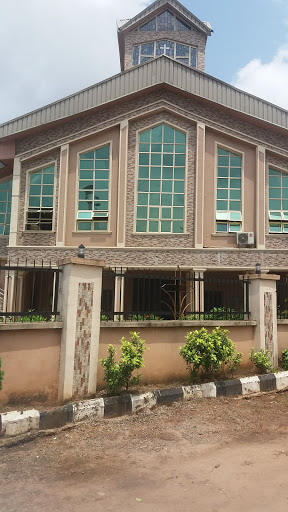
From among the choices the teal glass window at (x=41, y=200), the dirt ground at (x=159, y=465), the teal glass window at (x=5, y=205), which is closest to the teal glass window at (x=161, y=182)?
the teal glass window at (x=41, y=200)

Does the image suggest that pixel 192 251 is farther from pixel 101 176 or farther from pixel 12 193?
pixel 12 193

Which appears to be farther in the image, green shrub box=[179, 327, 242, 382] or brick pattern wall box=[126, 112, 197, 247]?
brick pattern wall box=[126, 112, 197, 247]

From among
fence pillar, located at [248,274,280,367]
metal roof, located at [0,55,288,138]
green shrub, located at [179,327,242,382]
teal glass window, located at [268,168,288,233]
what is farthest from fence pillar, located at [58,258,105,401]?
teal glass window, located at [268,168,288,233]

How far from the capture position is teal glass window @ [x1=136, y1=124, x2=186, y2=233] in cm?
1429

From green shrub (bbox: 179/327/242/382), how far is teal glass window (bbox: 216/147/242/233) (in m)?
7.70

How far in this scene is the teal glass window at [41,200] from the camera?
14.3 meters

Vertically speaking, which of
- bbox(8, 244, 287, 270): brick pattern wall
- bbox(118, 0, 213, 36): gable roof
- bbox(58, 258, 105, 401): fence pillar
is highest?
bbox(118, 0, 213, 36): gable roof

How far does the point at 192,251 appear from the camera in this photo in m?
14.0

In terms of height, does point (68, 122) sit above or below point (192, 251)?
above

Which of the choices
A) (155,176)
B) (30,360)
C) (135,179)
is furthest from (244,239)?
(30,360)

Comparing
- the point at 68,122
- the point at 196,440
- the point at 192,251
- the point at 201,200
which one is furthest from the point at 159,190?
the point at 196,440

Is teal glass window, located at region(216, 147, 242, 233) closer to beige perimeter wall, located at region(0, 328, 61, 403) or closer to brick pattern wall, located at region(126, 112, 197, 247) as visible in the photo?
brick pattern wall, located at region(126, 112, 197, 247)

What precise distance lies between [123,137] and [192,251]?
4.63m

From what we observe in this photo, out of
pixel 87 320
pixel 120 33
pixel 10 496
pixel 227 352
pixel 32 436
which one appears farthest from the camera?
pixel 120 33
